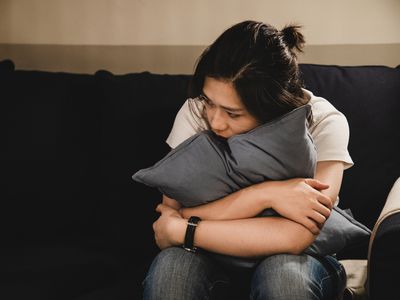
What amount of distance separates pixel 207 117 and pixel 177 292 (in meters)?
0.49

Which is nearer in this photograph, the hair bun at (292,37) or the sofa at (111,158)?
the hair bun at (292,37)

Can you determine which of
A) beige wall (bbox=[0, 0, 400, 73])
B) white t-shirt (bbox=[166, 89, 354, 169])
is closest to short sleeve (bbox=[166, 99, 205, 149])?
white t-shirt (bbox=[166, 89, 354, 169])

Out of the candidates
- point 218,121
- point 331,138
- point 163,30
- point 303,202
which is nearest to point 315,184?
point 303,202

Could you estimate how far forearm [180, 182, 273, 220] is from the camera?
4.11 ft

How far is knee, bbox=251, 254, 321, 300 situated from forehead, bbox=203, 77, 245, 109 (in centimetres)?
37

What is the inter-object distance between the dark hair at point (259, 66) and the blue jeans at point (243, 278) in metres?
0.37

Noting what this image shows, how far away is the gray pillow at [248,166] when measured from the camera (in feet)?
4.11

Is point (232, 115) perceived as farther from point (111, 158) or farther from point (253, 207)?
point (111, 158)

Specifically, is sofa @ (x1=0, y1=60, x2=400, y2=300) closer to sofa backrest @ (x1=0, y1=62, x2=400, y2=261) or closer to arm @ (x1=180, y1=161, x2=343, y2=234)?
sofa backrest @ (x1=0, y1=62, x2=400, y2=261)

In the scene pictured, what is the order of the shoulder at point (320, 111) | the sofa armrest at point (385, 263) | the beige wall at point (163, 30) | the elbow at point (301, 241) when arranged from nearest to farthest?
the sofa armrest at point (385, 263) → the elbow at point (301, 241) → the shoulder at point (320, 111) → the beige wall at point (163, 30)

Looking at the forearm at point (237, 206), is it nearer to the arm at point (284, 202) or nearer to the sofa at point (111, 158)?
the arm at point (284, 202)

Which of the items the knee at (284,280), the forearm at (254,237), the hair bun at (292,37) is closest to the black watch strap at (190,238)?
the forearm at (254,237)

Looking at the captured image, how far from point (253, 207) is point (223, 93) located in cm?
28

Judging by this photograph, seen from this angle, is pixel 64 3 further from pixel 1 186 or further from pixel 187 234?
pixel 187 234
